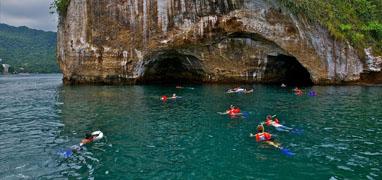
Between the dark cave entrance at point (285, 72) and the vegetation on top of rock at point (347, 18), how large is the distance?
8042 mm

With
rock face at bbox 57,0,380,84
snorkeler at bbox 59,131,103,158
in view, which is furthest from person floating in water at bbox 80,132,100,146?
rock face at bbox 57,0,380,84

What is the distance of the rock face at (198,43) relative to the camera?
152 feet

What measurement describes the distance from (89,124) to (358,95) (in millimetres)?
27221

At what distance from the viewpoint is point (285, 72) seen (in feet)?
191

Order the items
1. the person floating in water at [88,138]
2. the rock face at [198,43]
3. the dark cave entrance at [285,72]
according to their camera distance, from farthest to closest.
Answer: the dark cave entrance at [285,72] < the rock face at [198,43] < the person floating in water at [88,138]

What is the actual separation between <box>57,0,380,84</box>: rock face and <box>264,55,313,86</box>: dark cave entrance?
213mm

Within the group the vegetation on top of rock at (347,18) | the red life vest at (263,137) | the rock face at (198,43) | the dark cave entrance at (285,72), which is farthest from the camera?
the dark cave entrance at (285,72)

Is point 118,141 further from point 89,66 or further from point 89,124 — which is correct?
point 89,66

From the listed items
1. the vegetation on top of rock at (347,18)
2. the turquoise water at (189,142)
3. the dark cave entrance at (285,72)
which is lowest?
the turquoise water at (189,142)

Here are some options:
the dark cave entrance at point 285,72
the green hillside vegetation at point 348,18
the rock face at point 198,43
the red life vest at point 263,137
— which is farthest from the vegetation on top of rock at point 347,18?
the red life vest at point 263,137

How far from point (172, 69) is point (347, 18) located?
27808mm

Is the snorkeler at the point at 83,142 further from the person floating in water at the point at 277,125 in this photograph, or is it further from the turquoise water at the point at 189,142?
the person floating in water at the point at 277,125

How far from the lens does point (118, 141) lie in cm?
1845

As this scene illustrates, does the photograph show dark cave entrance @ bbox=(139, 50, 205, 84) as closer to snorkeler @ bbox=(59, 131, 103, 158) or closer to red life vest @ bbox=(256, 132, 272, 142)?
snorkeler @ bbox=(59, 131, 103, 158)
